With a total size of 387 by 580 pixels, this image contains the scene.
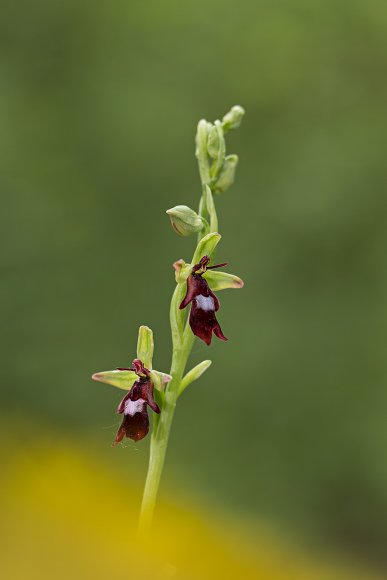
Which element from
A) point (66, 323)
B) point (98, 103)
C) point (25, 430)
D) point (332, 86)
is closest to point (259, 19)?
point (332, 86)

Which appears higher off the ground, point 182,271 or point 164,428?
point 182,271

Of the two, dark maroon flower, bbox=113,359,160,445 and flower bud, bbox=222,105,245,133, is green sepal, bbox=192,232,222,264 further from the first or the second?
flower bud, bbox=222,105,245,133

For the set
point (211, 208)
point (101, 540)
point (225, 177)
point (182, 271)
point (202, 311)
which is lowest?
point (101, 540)

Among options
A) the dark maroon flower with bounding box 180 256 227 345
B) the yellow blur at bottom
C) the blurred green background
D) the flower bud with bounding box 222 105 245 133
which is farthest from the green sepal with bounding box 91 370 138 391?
the blurred green background

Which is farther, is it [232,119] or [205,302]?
[232,119]

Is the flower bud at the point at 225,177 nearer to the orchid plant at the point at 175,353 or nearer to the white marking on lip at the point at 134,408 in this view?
the orchid plant at the point at 175,353

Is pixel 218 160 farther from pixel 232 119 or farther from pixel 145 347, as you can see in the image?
pixel 145 347

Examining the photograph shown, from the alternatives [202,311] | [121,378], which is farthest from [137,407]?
[202,311]

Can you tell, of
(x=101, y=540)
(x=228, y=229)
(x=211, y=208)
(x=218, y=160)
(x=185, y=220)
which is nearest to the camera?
(x=101, y=540)
